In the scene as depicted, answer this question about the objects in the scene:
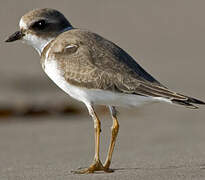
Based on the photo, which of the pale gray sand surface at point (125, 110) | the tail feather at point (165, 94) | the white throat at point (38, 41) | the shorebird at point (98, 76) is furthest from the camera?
the white throat at point (38, 41)

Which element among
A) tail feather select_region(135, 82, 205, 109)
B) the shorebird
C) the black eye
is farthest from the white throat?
tail feather select_region(135, 82, 205, 109)

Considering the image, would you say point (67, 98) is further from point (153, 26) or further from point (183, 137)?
point (153, 26)

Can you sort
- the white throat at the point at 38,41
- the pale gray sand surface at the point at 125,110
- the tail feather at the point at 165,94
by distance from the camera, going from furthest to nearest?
1. the white throat at the point at 38,41
2. the pale gray sand surface at the point at 125,110
3. the tail feather at the point at 165,94

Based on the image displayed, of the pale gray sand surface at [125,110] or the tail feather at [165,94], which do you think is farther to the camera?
the pale gray sand surface at [125,110]

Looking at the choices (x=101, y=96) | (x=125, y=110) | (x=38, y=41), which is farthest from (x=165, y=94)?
(x=125, y=110)

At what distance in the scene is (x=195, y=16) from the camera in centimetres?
1962

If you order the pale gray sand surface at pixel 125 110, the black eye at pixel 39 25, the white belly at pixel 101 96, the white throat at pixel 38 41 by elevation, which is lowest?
the pale gray sand surface at pixel 125 110

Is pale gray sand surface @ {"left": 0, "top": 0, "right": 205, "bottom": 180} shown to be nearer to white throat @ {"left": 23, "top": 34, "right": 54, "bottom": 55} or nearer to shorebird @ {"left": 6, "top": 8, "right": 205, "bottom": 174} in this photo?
shorebird @ {"left": 6, "top": 8, "right": 205, "bottom": 174}

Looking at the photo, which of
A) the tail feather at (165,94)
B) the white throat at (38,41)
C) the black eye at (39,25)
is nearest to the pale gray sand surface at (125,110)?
the tail feather at (165,94)

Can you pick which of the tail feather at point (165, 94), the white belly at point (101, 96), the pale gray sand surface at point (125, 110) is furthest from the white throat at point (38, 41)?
the tail feather at point (165, 94)

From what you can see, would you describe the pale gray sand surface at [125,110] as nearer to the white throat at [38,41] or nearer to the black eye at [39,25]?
the white throat at [38,41]

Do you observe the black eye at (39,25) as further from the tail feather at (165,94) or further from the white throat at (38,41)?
the tail feather at (165,94)

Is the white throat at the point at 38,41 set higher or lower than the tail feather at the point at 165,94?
higher

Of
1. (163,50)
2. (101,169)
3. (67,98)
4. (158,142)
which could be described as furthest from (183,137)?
(163,50)
